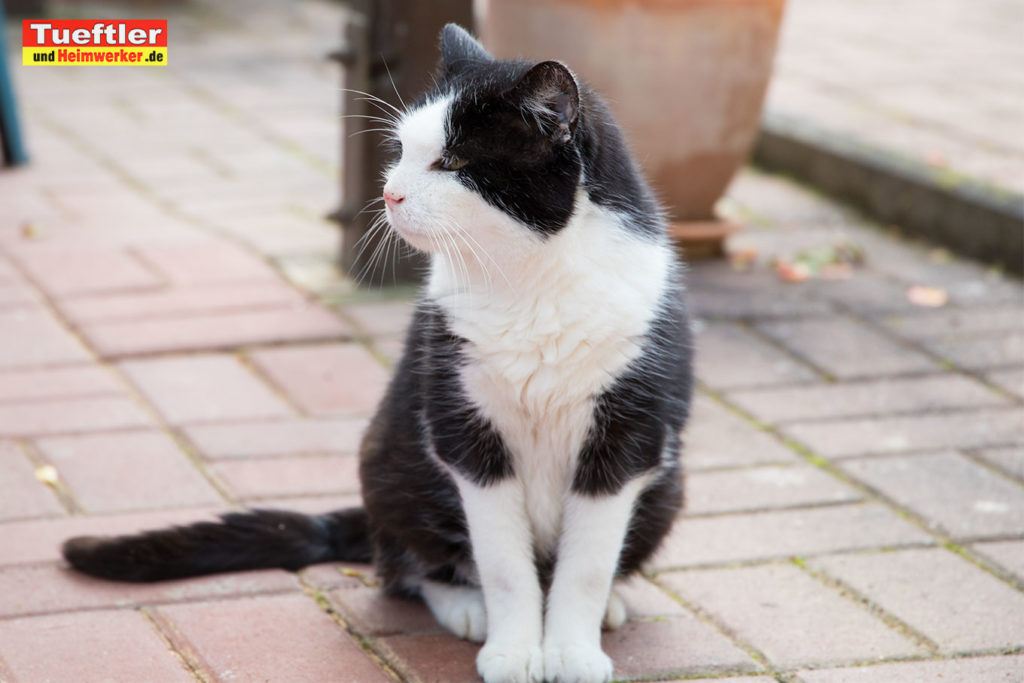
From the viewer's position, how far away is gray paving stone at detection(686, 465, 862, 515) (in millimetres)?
2789

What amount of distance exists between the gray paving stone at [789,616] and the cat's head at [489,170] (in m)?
0.85

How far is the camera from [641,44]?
3957 millimetres

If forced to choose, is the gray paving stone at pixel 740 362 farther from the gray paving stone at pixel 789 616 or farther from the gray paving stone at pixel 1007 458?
the gray paving stone at pixel 789 616

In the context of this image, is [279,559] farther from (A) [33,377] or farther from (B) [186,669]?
(A) [33,377]

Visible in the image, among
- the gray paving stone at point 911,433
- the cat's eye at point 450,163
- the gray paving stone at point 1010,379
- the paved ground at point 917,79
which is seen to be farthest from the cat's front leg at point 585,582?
the paved ground at point 917,79

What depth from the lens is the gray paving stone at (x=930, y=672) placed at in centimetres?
212

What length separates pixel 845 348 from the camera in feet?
12.0

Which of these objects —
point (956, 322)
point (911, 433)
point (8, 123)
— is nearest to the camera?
point (911, 433)

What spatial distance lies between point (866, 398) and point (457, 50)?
171cm

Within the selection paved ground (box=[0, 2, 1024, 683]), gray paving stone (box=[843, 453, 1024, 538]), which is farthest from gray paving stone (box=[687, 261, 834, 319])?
gray paving stone (box=[843, 453, 1024, 538])

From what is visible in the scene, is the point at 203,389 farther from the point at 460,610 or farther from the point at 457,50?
the point at 457,50

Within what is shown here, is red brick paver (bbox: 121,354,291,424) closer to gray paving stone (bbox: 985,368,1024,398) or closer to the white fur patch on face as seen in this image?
the white fur patch on face

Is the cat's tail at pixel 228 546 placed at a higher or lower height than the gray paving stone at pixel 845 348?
lower

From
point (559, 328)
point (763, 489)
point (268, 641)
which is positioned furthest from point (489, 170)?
point (763, 489)
